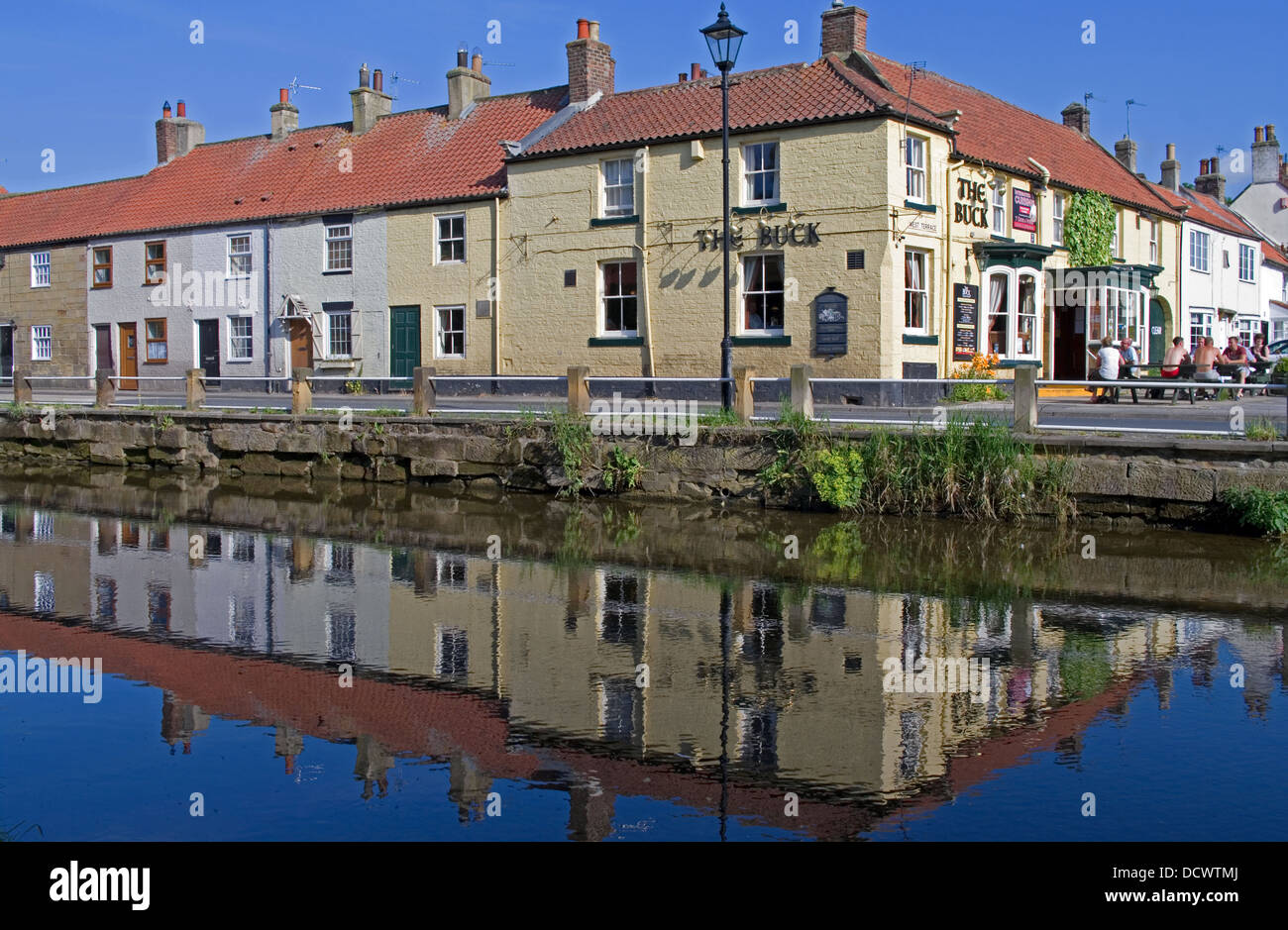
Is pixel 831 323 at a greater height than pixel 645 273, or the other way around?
pixel 645 273

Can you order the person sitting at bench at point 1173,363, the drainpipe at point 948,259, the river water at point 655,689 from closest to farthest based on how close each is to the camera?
the river water at point 655,689 → the person sitting at bench at point 1173,363 → the drainpipe at point 948,259

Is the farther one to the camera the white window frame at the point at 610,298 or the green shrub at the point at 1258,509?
the white window frame at the point at 610,298

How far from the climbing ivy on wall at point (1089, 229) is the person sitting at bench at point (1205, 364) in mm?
6344

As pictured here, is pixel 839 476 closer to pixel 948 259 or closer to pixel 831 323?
pixel 831 323

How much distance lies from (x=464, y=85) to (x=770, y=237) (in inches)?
494

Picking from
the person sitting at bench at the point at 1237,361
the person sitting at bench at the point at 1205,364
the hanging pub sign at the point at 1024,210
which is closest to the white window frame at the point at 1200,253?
the person sitting at bench at the point at 1237,361

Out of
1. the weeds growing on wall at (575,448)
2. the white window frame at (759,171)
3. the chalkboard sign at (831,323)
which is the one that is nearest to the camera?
the weeds growing on wall at (575,448)

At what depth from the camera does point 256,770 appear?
6465 millimetres

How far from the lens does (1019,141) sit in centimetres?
3080

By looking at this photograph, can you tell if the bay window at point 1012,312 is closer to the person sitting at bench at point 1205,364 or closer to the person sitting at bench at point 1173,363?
the person sitting at bench at point 1173,363

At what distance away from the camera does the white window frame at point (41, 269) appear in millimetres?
39938

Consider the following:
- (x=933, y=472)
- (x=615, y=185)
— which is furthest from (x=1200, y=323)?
(x=933, y=472)

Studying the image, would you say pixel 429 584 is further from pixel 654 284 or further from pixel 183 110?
pixel 183 110
